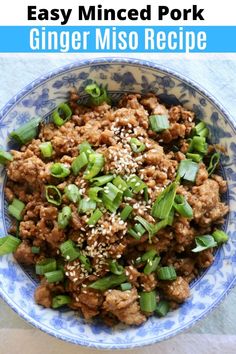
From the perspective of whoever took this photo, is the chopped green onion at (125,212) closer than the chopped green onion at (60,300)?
Yes

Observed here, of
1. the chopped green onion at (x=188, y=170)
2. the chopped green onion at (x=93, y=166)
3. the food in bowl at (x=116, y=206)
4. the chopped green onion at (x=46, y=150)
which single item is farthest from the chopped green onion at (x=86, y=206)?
the chopped green onion at (x=188, y=170)

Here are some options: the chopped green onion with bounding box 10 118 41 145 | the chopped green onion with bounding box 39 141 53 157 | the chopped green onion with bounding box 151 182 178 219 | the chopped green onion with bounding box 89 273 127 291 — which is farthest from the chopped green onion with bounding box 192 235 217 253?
the chopped green onion with bounding box 10 118 41 145

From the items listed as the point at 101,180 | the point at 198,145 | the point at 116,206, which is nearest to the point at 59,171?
the point at 101,180

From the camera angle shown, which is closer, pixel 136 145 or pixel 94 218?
pixel 94 218

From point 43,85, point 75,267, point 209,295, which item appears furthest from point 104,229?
point 43,85

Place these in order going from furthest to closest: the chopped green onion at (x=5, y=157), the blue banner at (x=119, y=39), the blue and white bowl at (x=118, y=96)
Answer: the blue banner at (x=119, y=39) < the chopped green onion at (x=5, y=157) < the blue and white bowl at (x=118, y=96)

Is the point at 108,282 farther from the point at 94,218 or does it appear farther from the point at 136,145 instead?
the point at 136,145

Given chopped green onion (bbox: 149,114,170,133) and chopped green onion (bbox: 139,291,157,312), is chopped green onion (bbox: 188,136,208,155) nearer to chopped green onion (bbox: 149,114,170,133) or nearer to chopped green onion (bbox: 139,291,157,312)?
chopped green onion (bbox: 149,114,170,133)

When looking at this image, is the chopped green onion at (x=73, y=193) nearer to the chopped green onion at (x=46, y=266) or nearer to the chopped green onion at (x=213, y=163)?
the chopped green onion at (x=46, y=266)
